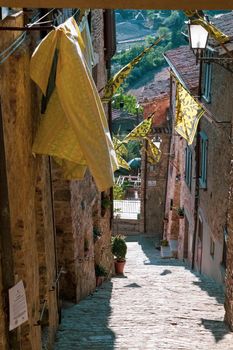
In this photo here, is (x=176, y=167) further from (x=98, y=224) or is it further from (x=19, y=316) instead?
(x=19, y=316)

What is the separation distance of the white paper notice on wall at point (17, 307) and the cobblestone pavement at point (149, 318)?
3.01 m

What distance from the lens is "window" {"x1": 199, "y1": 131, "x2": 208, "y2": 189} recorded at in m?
14.8

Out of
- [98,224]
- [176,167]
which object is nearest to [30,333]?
[98,224]

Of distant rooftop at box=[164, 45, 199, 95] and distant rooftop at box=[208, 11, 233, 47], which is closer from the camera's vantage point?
distant rooftop at box=[208, 11, 233, 47]

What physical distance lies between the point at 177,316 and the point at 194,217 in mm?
7346

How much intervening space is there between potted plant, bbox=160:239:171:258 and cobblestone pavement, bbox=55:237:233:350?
819cm

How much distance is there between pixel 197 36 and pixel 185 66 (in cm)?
982

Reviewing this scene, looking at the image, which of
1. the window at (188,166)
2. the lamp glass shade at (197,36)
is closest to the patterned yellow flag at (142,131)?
the window at (188,166)

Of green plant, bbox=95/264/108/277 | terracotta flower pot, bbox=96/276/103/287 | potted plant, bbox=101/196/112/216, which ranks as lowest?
terracotta flower pot, bbox=96/276/103/287

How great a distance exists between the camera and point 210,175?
13.9 meters

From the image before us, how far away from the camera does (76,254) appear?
32.1 ft

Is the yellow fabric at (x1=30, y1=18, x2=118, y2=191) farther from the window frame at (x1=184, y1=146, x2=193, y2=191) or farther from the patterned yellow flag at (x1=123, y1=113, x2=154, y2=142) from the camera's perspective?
the window frame at (x1=184, y1=146, x2=193, y2=191)

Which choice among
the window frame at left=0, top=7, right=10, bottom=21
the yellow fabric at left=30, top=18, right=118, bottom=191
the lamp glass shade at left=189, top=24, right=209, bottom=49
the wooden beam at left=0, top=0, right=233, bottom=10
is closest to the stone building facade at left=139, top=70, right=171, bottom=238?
the lamp glass shade at left=189, top=24, right=209, bottom=49

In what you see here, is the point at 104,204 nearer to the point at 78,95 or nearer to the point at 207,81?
the point at 207,81
